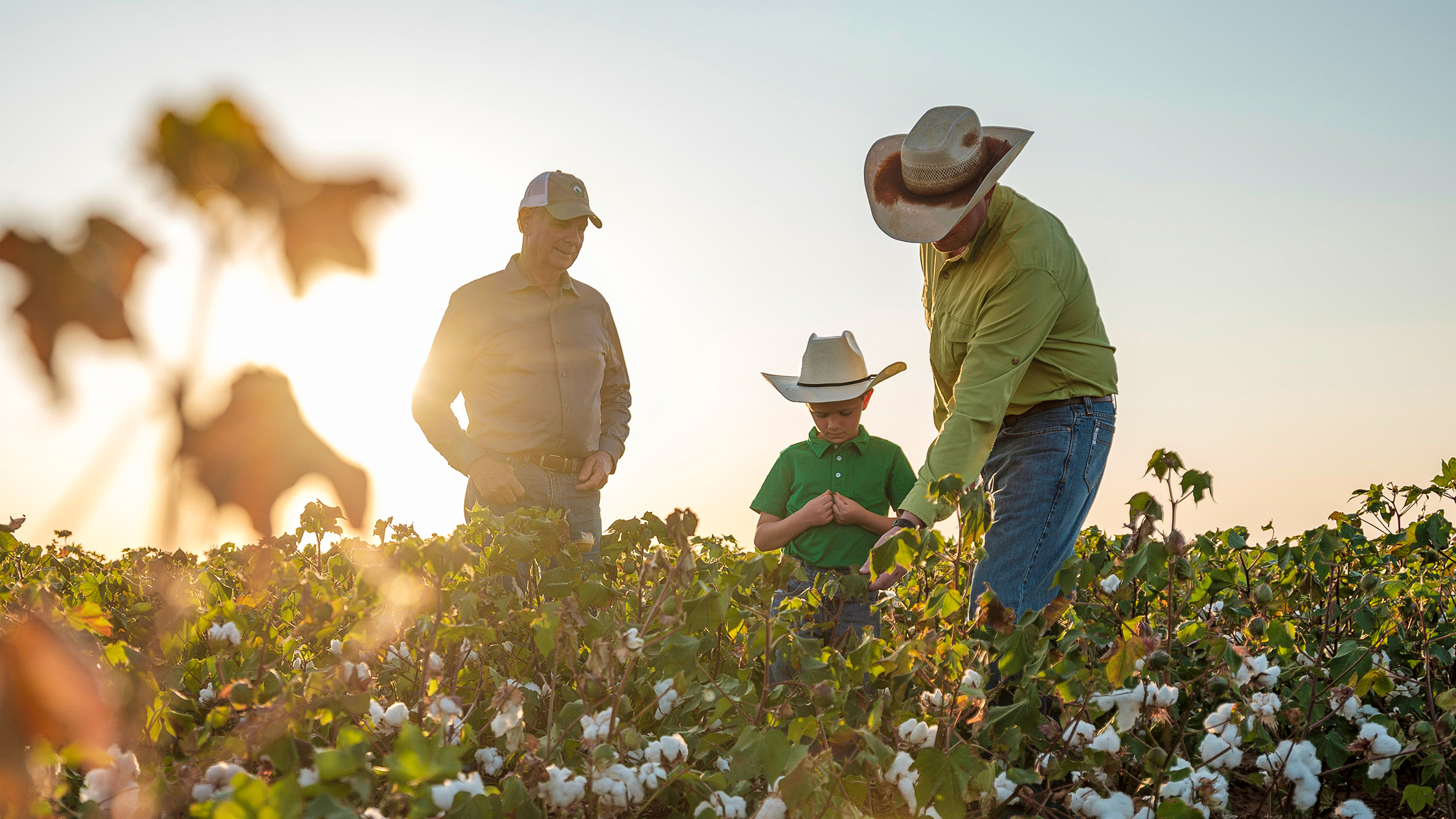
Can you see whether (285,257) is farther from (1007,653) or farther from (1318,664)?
(1318,664)

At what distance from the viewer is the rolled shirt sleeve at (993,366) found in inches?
115

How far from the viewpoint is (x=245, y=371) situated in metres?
0.68

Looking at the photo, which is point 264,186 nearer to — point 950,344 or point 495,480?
point 950,344

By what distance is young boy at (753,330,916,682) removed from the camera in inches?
158

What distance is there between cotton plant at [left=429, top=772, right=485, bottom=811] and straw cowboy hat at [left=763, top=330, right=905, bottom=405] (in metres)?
2.84

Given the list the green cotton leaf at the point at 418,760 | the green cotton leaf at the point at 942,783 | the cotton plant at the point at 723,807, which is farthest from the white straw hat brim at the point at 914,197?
the green cotton leaf at the point at 418,760

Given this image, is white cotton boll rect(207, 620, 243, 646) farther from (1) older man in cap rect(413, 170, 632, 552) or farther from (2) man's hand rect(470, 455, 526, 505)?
(1) older man in cap rect(413, 170, 632, 552)

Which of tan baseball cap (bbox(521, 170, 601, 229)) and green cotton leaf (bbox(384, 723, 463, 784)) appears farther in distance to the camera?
tan baseball cap (bbox(521, 170, 601, 229))

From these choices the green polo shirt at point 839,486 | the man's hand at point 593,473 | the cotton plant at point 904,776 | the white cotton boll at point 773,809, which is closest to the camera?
the white cotton boll at point 773,809

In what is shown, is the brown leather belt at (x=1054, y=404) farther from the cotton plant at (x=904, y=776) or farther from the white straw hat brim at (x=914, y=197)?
the cotton plant at (x=904, y=776)

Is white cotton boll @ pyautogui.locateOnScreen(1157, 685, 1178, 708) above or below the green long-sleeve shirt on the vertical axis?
below

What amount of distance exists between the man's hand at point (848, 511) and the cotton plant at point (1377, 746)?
76.1 inches

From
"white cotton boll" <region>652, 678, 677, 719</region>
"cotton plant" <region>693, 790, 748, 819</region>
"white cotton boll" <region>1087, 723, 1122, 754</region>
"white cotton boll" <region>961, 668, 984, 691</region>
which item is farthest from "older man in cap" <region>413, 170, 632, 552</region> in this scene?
"white cotton boll" <region>1087, 723, 1122, 754</region>

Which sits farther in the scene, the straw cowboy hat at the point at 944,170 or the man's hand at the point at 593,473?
the man's hand at the point at 593,473
